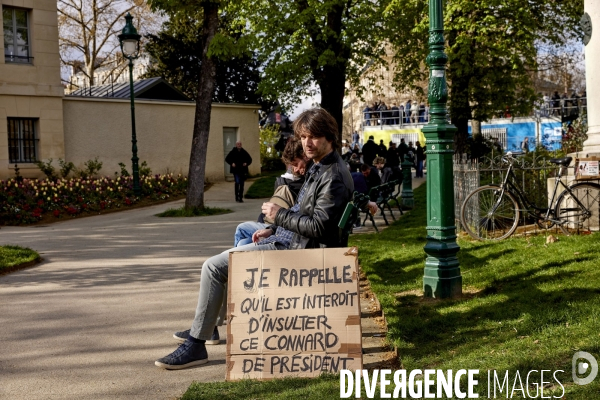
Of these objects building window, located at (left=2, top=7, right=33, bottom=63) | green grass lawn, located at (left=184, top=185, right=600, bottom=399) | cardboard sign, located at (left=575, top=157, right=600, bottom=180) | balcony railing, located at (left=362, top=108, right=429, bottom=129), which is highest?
building window, located at (left=2, top=7, right=33, bottom=63)

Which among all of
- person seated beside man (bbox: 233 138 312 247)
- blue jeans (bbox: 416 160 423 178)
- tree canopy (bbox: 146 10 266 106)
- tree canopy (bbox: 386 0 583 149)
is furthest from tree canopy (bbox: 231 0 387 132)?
person seated beside man (bbox: 233 138 312 247)

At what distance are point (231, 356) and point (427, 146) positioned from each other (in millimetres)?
3171

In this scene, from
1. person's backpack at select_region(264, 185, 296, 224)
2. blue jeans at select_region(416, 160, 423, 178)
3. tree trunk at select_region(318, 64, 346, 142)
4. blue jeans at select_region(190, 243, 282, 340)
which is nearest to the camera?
blue jeans at select_region(190, 243, 282, 340)

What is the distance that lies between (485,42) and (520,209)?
641 inches

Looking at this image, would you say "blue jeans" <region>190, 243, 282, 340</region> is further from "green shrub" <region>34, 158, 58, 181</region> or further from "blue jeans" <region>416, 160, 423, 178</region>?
"blue jeans" <region>416, 160, 423, 178</region>

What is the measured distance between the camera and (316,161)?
5.48 m

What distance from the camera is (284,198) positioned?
6.22 metres

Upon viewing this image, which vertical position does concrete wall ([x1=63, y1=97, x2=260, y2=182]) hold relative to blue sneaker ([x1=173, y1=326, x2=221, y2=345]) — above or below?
above

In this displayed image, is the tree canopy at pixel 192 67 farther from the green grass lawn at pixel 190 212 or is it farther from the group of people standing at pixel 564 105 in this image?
the green grass lawn at pixel 190 212

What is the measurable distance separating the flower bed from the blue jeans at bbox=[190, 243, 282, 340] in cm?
1427

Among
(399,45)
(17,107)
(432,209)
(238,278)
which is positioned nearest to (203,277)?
Result: (238,278)

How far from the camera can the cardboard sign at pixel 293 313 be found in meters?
5.06

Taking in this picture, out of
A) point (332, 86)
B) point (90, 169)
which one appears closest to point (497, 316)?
point (332, 86)

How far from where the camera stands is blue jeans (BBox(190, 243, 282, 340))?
18.2 ft
